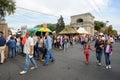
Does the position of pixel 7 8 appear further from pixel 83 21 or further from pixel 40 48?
pixel 83 21

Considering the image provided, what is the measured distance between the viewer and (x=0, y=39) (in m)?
11.8

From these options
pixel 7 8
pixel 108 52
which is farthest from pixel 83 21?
pixel 108 52

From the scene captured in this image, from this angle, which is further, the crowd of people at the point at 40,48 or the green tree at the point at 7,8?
the green tree at the point at 7,8

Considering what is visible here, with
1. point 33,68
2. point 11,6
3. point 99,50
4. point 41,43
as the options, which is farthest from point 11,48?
point 11,6

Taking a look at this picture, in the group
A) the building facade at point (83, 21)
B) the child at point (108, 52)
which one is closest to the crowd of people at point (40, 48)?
the child at point (108, 52)

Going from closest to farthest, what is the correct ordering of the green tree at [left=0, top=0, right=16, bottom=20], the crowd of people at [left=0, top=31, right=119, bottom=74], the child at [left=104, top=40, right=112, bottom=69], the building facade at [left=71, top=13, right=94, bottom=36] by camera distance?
the crowd of people at [left=0, top=31, right=119, bottom=74]
the child at [left=104, top=40, right=112, bottom=69]
the green tree at [left=0, top=0, right=16, bottom=20]
the building facade at [left=71, top=13, right=94, bottom=36]

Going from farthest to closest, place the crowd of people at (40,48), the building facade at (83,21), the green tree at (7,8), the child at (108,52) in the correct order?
the building facade at (83,21) < the green tree at (7,8) < the child at (108,52) < the crowd of people at (40,48)

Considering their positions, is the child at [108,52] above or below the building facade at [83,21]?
below

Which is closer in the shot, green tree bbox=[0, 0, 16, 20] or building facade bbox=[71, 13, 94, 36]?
green tree bbox=[0, 0, 16, 20]

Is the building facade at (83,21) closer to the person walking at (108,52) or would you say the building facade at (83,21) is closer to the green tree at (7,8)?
the green tree at (7,8)

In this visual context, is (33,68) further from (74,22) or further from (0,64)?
(74,22)

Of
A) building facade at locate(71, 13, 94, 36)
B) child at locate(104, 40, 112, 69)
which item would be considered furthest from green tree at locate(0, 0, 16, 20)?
building facade at locate(71, 13, 94, 36)

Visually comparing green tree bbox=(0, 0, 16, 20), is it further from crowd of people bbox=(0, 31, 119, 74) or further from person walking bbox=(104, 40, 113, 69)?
person walking bbox=(104, 40, 113, 69)

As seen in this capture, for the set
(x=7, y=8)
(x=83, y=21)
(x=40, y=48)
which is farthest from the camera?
(x=83, y=21)
